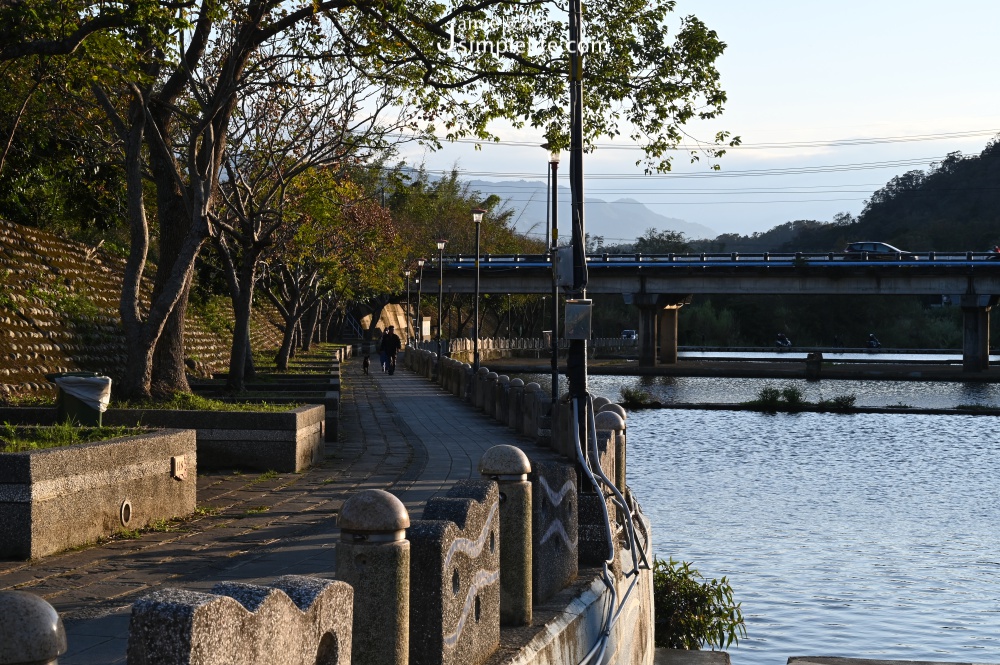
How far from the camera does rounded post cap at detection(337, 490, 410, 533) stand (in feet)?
15.3

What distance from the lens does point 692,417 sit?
41.8m

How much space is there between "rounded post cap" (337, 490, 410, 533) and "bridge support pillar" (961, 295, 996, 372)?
65583mm

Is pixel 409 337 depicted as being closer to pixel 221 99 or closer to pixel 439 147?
pixel 439 147

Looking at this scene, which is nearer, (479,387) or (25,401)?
(25,401)

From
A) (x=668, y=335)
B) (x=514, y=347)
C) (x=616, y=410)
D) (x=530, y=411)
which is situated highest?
(x=616, y=410)

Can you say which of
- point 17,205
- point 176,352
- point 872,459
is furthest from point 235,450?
point 872,459

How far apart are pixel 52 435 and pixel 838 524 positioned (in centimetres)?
1495

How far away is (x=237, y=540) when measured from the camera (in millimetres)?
10070

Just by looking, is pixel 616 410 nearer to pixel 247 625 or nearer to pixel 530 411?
pixel 530 411

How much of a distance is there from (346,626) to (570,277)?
27.4 ft

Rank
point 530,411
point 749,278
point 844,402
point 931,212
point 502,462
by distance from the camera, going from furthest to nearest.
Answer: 1. point 931,212
2. point 749,278
3. point 844,402
4. point 530,411
5. point 502,462

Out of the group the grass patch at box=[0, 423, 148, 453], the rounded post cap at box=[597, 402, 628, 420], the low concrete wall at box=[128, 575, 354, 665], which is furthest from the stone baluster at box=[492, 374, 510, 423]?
the low concrete wall at box=[128, 575, 354, 665]

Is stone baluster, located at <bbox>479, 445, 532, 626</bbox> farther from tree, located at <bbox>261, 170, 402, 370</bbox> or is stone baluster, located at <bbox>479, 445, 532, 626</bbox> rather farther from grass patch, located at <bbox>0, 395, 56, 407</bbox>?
tree, located at <bbox>261, 170, 402, 370</bbox>

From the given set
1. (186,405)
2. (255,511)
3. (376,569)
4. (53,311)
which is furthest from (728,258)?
(376,569)
